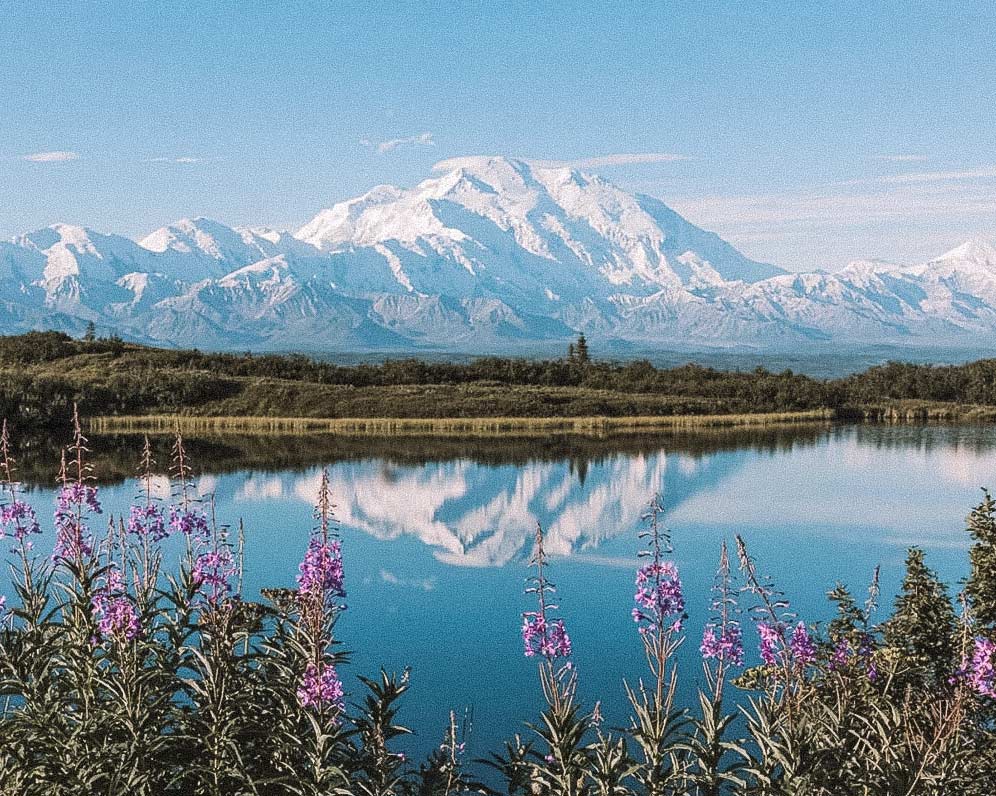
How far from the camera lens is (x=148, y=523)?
10711mm

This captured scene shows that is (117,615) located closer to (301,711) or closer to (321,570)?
(301,711)

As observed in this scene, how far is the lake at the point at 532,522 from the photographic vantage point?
27.0 m

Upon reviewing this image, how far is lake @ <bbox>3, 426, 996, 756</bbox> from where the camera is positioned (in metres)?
27.0

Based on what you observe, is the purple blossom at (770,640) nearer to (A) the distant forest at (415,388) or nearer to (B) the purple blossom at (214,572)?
(B) the purple blossom at (214,572)

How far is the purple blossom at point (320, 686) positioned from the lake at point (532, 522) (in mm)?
12286

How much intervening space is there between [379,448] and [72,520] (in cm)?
7387

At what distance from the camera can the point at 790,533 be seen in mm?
44562

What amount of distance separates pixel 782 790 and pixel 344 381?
123 meters

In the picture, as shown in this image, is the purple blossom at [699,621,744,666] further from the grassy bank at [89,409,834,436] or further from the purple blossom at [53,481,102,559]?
the grassy bank at [89,409,834,436]

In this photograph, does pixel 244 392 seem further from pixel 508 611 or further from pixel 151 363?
pixel 508 611

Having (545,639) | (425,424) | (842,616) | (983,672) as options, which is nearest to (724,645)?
(545,639)

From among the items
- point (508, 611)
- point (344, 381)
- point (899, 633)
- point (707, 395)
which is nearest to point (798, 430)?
point (707, 395)

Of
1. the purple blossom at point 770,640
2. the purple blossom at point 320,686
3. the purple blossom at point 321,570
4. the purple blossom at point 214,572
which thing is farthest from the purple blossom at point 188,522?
the purple blossom at point 770,640

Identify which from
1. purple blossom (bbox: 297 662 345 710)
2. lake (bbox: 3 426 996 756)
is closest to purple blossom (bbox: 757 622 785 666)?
purple blossom (bbox: 297 662 345 710)
